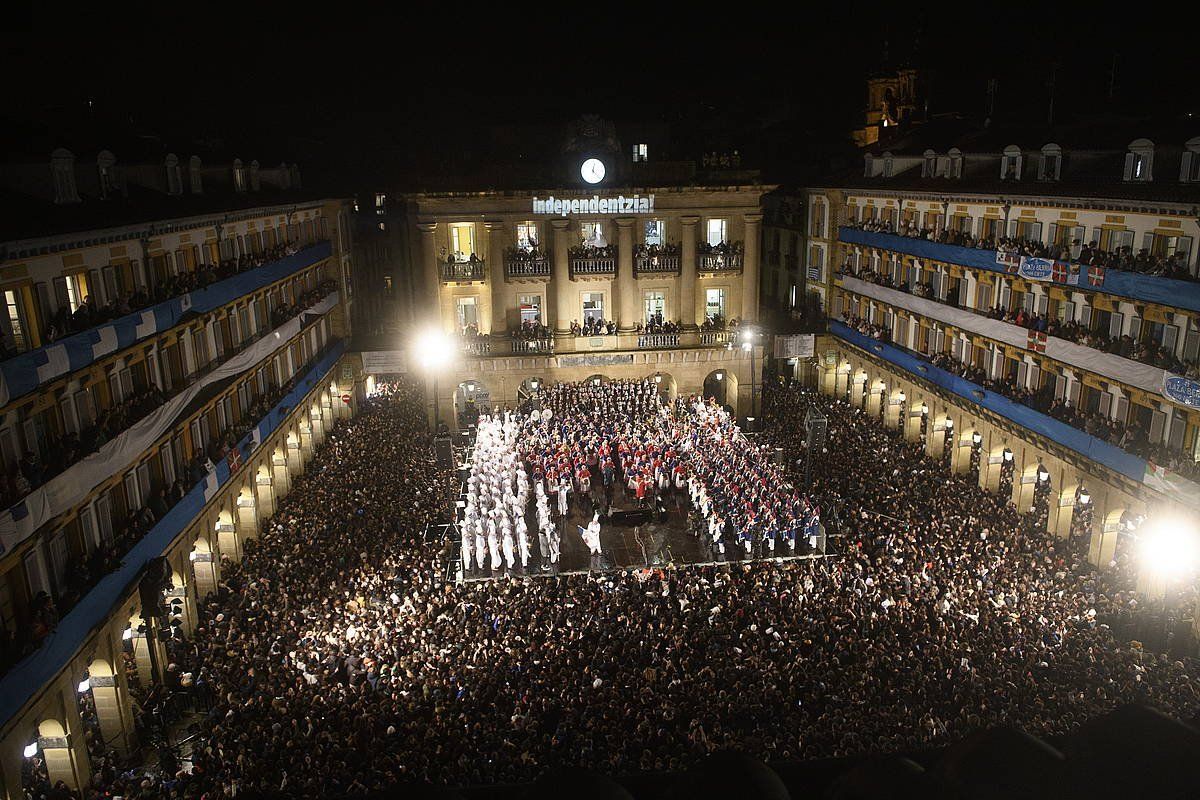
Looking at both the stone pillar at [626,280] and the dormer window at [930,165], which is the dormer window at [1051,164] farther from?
the stone pillar at [626,280]

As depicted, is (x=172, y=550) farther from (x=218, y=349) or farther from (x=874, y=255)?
(x=874, y=255)

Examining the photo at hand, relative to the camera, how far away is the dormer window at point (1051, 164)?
35594 millimetres

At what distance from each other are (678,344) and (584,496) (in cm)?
1539

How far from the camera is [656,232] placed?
50438 millimetres

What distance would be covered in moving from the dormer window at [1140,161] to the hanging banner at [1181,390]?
8.59m

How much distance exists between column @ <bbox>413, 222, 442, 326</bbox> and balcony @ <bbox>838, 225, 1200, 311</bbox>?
2491 centimetres

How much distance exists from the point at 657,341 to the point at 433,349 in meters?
13.4

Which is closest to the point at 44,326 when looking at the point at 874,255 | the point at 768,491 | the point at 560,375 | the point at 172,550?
the point at 172,550

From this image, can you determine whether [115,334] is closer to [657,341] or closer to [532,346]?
[532,346]

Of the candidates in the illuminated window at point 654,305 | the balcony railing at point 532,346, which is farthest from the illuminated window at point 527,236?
the illuminated window at point 654,305

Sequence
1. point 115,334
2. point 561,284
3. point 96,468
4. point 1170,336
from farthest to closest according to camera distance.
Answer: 1. point 561,284
2. point 1170,336
3. point 115,334
4. point 96,468

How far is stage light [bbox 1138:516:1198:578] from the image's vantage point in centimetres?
2586

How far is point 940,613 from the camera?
2477 centimetres

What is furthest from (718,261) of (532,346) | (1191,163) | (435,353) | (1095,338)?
(1191,163)
